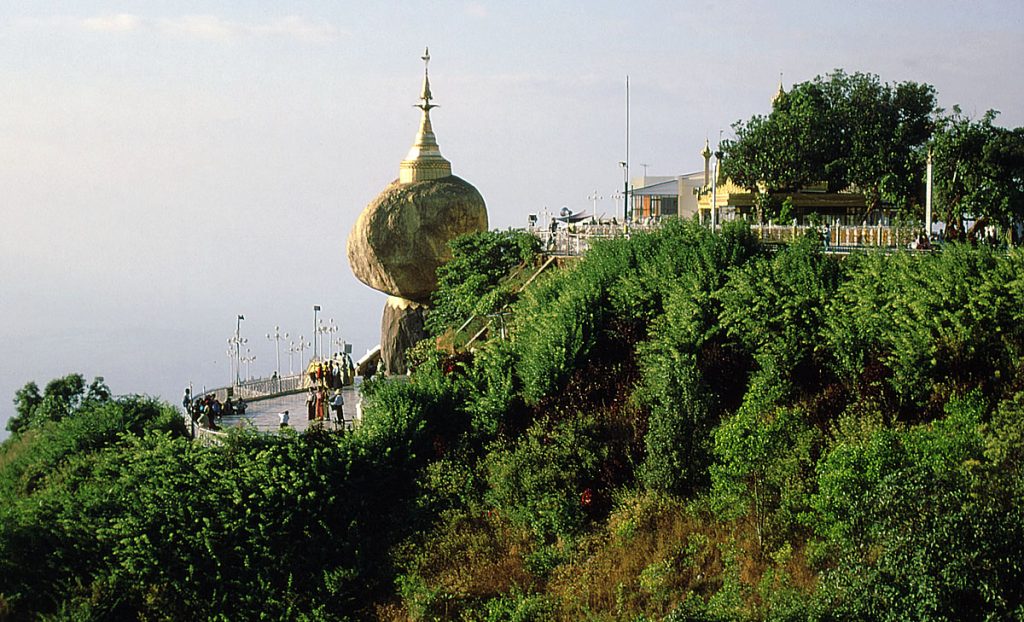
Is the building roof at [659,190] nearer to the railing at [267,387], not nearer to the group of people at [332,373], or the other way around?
the group of people at [332,373]

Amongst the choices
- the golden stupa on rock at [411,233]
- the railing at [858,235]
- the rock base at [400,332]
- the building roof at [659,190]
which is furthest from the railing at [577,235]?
the building roof at [659,190]

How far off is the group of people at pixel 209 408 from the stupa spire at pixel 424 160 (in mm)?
6847

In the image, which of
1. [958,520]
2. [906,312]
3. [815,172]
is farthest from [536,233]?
Answer: [958,520]

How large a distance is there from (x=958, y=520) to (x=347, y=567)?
32.0ft

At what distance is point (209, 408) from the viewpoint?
85.1 feet

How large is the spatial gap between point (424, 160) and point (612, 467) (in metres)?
13.3

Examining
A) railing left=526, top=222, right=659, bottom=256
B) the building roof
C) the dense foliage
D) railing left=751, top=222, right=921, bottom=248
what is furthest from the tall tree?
the building roof

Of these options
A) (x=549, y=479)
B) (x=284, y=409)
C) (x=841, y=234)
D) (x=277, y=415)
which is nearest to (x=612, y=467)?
(x=549, y=479)

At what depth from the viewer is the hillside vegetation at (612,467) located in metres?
17.0

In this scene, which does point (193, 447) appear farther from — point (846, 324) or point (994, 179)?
point (994, 179)

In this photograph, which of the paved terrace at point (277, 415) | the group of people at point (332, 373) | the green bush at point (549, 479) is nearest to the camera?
the green bush at point (549, 479)

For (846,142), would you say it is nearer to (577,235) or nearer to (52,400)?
(577,235)

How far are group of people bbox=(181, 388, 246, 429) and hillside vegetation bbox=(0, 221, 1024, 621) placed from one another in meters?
2.09

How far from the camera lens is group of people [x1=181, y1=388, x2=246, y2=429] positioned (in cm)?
2591
